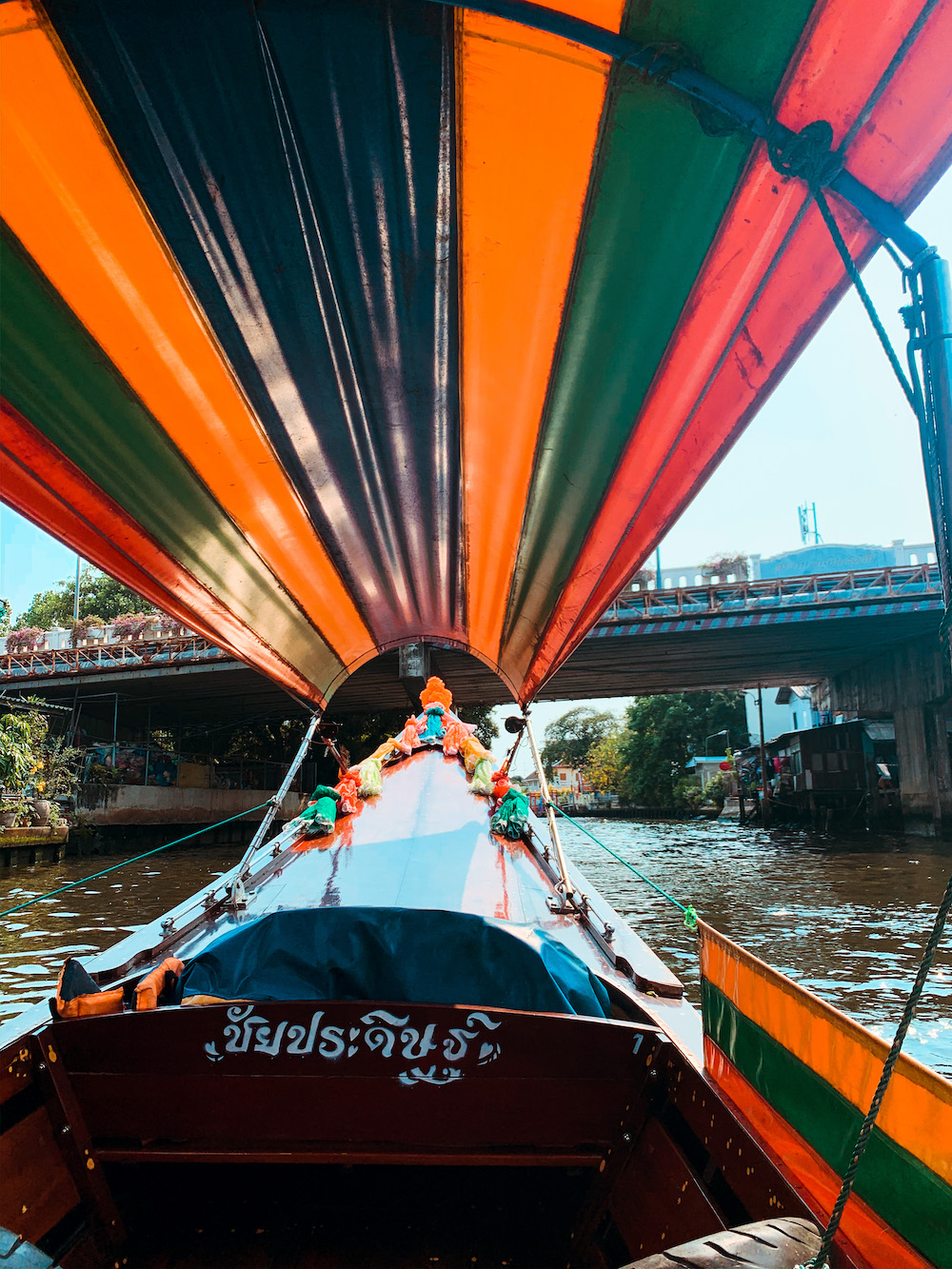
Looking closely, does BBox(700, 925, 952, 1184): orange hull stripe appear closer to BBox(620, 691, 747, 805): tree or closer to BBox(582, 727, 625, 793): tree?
BBox(620, 691, 747, 805): tree

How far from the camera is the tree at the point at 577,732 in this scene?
239 feet

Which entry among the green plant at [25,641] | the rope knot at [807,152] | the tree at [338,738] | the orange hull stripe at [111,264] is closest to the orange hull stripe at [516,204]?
the rope knot at [807,152]

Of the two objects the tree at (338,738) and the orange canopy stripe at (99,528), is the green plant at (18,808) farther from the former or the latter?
the tree at (338,738)

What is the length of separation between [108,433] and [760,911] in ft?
32.6

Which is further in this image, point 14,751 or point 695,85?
point 14,751

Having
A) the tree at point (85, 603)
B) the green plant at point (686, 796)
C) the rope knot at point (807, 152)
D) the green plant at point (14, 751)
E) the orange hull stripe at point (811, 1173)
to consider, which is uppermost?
the tree at point (85, 603)

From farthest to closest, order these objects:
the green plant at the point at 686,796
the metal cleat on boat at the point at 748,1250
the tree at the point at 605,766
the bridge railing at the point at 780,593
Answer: the tree at the point at 605,766 → the green plant at the point at 686,796 → the bridge railing at the point at 780,593 → the metal cleat on boat at the point at 748,1250

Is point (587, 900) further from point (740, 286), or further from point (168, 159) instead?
point (168, 159)

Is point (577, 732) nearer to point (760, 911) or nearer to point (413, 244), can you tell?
point (760, 911)

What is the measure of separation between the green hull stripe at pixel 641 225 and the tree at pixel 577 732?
69.9 meters

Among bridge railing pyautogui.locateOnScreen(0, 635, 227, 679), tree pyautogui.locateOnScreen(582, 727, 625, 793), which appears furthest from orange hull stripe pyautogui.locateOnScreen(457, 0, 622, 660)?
tree pyautogui.locateOnScreen(582, 727, 625, 793)

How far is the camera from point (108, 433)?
2.99 metres

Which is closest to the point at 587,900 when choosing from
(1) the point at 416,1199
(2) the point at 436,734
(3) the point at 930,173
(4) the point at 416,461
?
(1) the point at 416,1199

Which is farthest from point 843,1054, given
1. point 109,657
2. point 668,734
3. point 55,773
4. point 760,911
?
point 668,734
